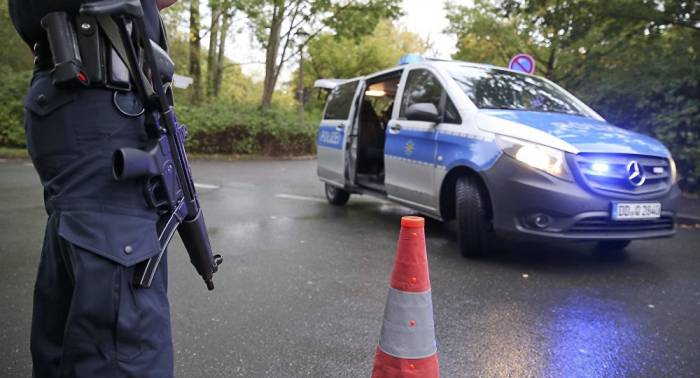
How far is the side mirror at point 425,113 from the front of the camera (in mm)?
4789

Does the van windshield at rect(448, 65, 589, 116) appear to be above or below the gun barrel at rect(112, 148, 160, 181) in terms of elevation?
above

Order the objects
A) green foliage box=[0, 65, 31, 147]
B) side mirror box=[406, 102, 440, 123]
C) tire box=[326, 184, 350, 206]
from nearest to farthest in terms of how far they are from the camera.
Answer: side mirror box=[406, 102, 440, 123]
tire box=[326, 184, 350, 206]
green foliage box=[0, 65, 31, 147]

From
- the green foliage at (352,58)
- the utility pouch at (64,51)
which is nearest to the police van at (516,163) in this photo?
the utility pouch at (64,51)

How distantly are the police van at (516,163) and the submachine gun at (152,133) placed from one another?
9.68 feet

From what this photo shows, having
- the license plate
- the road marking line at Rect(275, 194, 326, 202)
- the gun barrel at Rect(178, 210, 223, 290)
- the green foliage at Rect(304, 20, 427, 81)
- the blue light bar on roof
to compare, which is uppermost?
the green foliage at Rect(304, 20, 427, 81)

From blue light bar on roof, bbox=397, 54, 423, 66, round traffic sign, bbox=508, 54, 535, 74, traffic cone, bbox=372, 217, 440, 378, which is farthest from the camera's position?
round traffic sign, bbox=508, 54, 535, 74

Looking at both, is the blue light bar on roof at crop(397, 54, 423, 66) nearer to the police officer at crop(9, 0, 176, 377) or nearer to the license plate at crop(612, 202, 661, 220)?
the license plate at crop(612, 202, 661, 220)

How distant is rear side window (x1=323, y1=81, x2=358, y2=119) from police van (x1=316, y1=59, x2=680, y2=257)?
→ 100 centimetres

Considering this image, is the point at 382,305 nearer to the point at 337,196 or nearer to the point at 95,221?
the point at 95,221

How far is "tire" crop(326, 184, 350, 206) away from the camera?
7451mm

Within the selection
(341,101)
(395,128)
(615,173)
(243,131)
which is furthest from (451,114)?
(243,131)

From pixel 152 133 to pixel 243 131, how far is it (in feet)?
49.6

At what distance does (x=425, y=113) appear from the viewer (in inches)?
189

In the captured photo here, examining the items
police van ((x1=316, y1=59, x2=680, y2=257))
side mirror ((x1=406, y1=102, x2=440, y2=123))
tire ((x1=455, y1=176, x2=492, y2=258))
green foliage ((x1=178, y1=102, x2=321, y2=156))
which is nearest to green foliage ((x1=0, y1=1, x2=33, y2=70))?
green foliage ((x1=178, y1=102, x2=321, y2=156))
